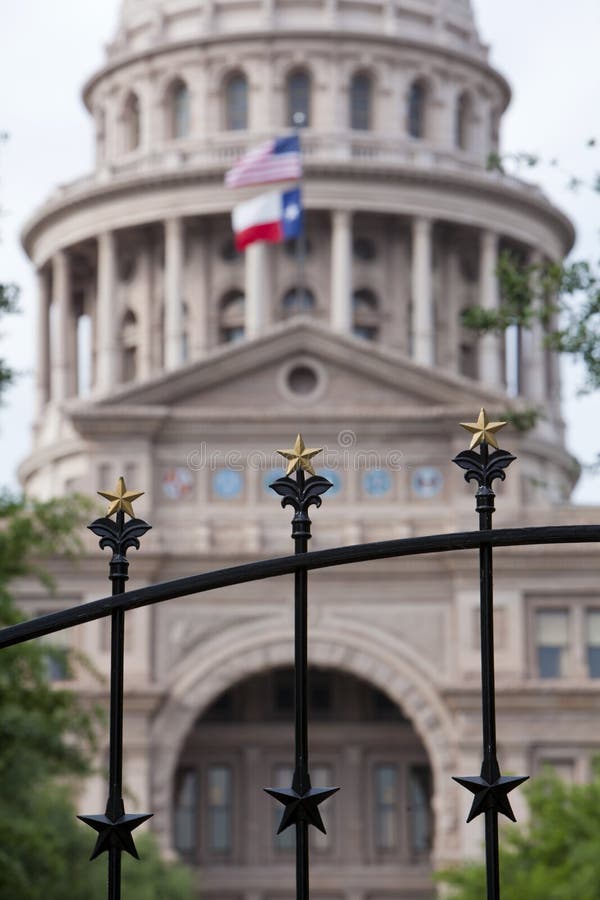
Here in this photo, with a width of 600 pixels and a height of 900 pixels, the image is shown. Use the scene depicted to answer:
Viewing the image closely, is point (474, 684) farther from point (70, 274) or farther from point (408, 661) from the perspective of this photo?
point (70, 274)

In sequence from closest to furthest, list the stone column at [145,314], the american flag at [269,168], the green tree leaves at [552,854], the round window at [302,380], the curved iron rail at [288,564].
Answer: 1. the curved iron rail at [288,564]
2. the green tree leaves at [552,854]
3. the round window at [302,380]
4. the american flag at [269,168]
5. the stone column at [145,314]

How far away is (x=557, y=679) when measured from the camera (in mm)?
73562

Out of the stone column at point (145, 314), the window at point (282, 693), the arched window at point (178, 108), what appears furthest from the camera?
the arched window at point (178, 108)

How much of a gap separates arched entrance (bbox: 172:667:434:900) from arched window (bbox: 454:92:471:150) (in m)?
35.3

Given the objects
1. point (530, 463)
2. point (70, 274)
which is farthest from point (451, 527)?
point (70, 274)

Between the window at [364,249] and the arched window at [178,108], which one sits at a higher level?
the arched window at [178,108]

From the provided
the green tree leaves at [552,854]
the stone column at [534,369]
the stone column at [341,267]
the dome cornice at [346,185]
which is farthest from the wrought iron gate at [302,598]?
the stone column at [534,369]

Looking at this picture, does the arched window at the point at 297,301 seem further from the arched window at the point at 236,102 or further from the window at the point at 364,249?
the arched window at the point at 236,102

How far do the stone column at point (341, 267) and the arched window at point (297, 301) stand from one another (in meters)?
1.45

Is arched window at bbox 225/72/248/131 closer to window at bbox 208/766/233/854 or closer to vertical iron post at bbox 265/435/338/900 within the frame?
window at bbox 208/766/233/854

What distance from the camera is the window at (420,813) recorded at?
7838 centimetres

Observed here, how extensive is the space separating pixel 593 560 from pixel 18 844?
140 ft

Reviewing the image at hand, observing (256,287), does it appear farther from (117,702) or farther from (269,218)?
(117,702)

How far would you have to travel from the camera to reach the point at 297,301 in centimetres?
10206
